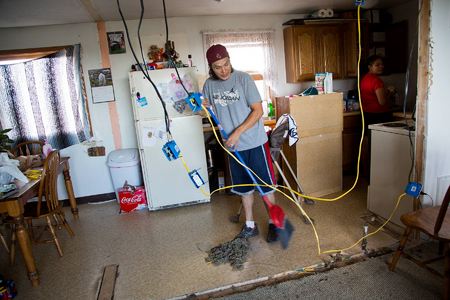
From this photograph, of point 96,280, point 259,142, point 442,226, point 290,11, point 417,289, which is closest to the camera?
point 442,226

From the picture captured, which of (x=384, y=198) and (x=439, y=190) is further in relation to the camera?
(x=384, y=198)

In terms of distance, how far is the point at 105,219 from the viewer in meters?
3.10

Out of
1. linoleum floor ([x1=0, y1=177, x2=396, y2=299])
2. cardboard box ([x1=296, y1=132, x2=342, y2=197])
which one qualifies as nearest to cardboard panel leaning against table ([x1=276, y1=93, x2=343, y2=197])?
cardboard box ([x1=296, y1=132, x2=342, y2=197])

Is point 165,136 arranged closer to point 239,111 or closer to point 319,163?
point 239,111

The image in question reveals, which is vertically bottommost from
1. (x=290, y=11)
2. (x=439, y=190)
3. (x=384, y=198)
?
(x=384, y=198)

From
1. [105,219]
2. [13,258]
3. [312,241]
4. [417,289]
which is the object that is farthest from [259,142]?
[13,258]

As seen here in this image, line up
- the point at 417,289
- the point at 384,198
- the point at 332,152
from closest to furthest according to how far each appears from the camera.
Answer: the point at 417,289 → the point at 384,198 → the point at 332,152

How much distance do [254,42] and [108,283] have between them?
2.95 m

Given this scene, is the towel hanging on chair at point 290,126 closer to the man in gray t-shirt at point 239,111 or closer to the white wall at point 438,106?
the man in gray t-shirt at point 239,111

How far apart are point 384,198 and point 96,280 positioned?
224 centimetres

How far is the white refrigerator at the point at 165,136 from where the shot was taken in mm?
2961

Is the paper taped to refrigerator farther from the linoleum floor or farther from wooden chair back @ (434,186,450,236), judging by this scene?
wooden chair back @ (434,186,450,236)

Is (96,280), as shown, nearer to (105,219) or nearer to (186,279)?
→ (186,279)

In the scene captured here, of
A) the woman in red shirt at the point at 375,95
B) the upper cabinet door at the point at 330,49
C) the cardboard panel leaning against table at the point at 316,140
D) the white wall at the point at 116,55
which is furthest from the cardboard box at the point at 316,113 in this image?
the white wall at the point at 116,55
